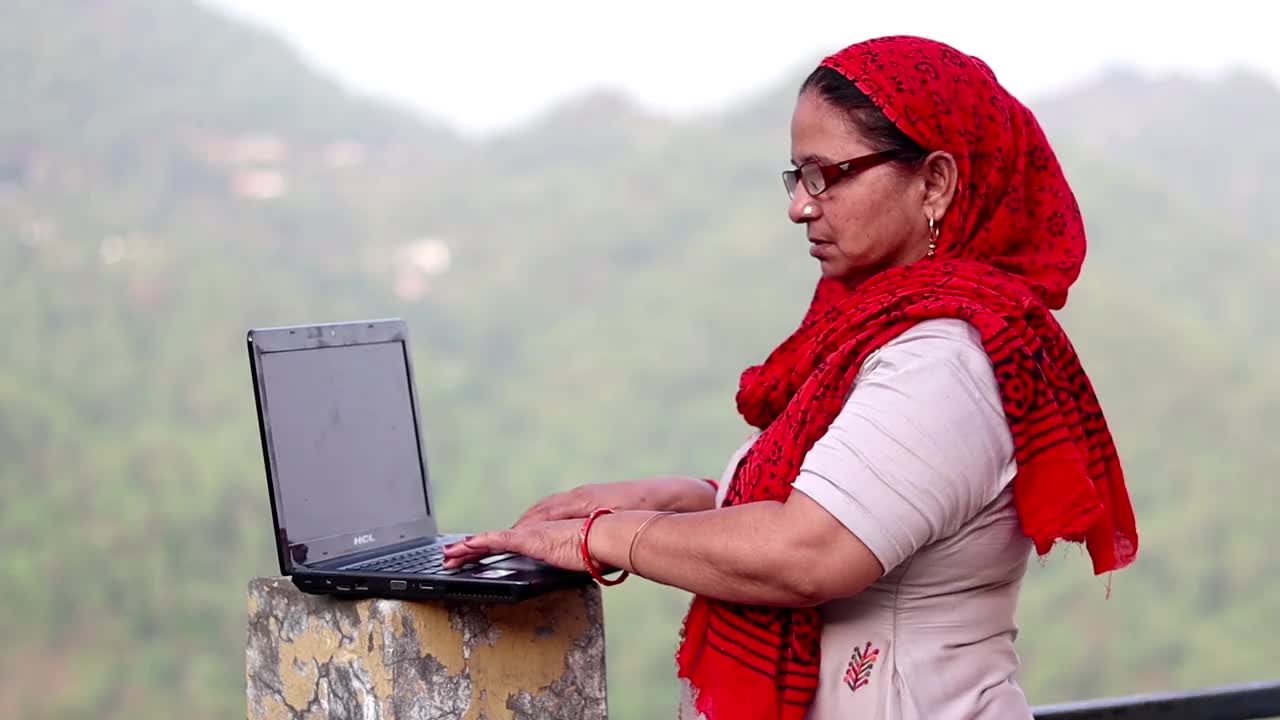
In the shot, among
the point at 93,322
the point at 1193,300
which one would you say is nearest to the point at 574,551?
the point at 93,322

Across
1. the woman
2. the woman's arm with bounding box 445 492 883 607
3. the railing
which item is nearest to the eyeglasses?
the woman

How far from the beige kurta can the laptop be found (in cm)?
27

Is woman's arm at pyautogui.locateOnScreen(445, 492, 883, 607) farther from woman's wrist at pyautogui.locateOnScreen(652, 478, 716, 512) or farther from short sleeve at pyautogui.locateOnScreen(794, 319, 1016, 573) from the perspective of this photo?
woman's wrist at pyautogui.locateOnScreen(652, 478, 716, 512)

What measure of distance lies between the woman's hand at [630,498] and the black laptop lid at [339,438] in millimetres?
152

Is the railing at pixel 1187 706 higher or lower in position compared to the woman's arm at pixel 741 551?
lower

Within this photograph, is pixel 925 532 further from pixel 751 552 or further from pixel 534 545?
pixel 534 545

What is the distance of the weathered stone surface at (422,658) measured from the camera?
1308 mm

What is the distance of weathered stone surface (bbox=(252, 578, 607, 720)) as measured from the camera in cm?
131

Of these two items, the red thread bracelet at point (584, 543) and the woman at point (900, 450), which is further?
the red thread bracelet at point (584, 543)

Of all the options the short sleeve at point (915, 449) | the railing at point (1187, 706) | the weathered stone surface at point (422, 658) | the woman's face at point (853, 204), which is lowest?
the railing at point (1187, 706)

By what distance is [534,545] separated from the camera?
4.02 ft

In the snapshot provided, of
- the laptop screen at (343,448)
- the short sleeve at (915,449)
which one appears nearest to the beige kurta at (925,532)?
the short sleeve at (915,449)

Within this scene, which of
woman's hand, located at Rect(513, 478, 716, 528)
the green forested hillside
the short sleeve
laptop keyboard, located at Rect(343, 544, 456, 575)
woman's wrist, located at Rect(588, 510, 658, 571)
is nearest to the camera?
the short sleeve

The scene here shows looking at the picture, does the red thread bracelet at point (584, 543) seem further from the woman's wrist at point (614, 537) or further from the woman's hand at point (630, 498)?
the woman's hand at point (630, 498)
